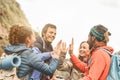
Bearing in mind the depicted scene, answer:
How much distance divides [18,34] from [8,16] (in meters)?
28.9

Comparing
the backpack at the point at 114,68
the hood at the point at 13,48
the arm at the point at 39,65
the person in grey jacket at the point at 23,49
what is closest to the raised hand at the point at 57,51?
the arm at the point at 39,65

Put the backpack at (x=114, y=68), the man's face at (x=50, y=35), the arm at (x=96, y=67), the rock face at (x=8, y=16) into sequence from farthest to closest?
the rock face at (x=8, y=16), the man's face at (x=50, y=35), the backpack at (x=114, y=68), the arm at (x=96, y=67)

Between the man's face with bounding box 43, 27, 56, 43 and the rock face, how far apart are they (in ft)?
56.4

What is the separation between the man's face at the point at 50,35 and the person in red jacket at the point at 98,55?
1.38 meters

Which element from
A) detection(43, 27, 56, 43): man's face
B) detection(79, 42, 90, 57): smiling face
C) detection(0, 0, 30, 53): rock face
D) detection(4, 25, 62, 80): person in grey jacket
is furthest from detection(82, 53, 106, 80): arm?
detection(0, 0, 30, 53): rock face

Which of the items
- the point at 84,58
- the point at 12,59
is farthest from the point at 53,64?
the point at 84,58

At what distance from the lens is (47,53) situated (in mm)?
7996

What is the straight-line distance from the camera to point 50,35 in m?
8.94

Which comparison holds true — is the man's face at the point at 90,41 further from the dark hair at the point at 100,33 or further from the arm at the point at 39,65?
the arm at the point at 39,65

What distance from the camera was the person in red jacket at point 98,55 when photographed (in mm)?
7043

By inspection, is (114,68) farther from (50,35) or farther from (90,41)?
(50,35)

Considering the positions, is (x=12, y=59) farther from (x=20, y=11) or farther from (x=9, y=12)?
(x=20, y=11)

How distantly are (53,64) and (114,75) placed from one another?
3.53ft

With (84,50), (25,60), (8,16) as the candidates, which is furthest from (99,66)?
(8,16)
